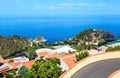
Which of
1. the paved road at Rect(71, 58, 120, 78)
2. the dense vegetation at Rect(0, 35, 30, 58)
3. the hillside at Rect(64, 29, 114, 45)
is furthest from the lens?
the hillside at Rect(64, 29, 114, 45)

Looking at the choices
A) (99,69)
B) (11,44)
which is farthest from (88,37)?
(99,69)

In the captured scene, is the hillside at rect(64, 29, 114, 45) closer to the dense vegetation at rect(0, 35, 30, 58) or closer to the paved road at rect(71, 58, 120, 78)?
the dense vegetation at rect(0, 35, 30, 58)

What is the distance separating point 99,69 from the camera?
21.0 m

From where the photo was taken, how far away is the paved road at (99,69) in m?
19.5

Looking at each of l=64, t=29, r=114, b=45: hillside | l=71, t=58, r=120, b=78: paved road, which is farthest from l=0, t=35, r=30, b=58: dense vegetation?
l=71, t=58, r=120, b=78: paved road

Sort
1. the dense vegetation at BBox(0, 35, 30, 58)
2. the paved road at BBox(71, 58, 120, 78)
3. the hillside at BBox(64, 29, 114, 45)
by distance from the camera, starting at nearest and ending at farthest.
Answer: the paved road at BBox(71, 58, 120, 78) < the dense vegetation at BBox(0, 35, 30, 58) < the hillside at BBox(64, 29, 114, 45)

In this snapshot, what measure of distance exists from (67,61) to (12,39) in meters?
55.7

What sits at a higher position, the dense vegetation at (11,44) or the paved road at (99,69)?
the paved road at (99,69)

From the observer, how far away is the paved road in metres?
19.5

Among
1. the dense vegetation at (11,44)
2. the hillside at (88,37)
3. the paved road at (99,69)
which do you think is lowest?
the hillside at (88,37)

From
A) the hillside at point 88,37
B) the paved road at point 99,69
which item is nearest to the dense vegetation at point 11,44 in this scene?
the hillside at point 88,37

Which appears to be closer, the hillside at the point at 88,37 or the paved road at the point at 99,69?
the paved road at the point at 99,69

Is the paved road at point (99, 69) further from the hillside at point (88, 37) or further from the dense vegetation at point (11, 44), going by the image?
the hillside at point (88, 37)

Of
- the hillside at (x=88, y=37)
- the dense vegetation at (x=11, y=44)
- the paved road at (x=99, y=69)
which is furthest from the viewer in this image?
the hillside at (x=88, y=37)
